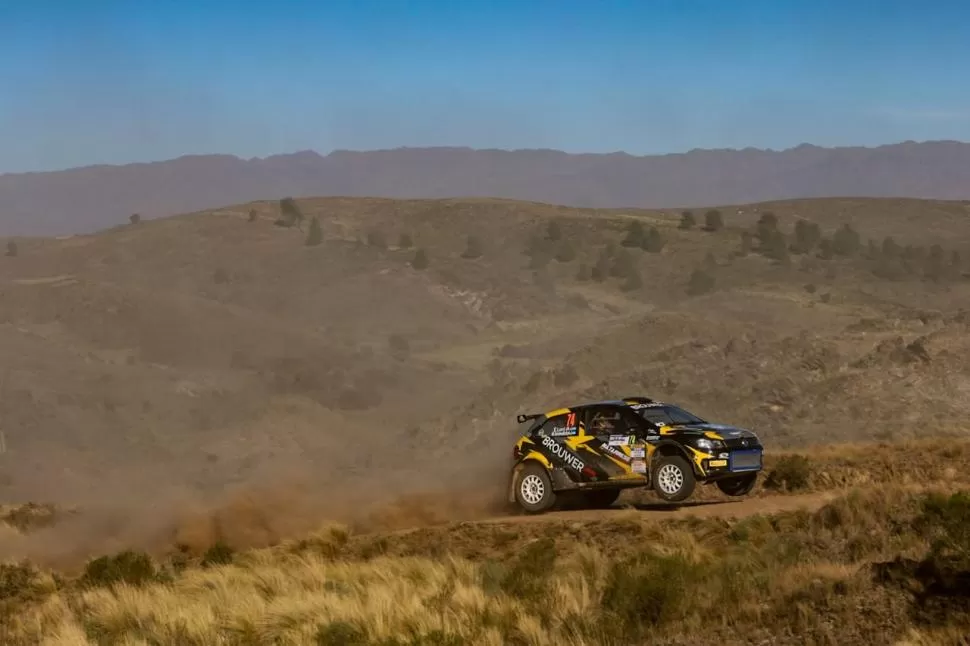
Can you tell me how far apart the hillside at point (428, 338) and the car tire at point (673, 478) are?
15.3ft

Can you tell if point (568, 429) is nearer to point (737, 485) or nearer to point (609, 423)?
point (609, 423)

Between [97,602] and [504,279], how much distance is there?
72541 millimetres

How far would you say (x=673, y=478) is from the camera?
1788 centimetres

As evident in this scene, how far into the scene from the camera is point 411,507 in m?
20.9

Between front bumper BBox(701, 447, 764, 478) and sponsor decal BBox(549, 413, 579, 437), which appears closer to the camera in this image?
front bumper BBox(701, 447, 764, 478)

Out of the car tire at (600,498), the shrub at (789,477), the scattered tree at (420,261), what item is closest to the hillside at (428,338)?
the scattered tree at (420,261)

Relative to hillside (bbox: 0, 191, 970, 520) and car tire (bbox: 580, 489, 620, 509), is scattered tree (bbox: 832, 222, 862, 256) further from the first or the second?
car tire (bbox: 580, 489, 620, 509)

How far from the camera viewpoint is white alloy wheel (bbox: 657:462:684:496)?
58.4 feet

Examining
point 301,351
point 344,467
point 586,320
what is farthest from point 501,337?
point 344,467

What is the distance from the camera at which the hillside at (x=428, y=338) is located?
38.9m

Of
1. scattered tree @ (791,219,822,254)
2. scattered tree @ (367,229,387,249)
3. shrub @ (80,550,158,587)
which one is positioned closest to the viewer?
shrub @ (80,550,158,587)

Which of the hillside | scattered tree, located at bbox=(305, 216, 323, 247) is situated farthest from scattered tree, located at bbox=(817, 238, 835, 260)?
scattered tree, located at bbox=(305, 216, 323, 247)

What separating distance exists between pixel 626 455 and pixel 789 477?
2981 mm

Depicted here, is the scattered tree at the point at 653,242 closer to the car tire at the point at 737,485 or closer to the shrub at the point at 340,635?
the car tire at the point at 737,485
